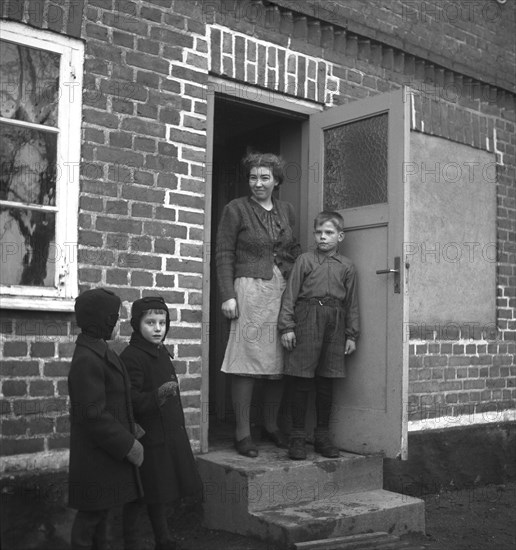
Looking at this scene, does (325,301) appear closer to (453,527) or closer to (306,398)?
(306,398)

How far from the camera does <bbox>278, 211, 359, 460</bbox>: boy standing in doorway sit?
17.0 ft

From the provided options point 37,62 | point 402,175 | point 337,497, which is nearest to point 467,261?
point 402,175

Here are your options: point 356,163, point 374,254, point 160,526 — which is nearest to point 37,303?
point 160,526

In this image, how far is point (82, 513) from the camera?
371 centimetres

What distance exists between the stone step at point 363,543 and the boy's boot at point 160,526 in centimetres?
68

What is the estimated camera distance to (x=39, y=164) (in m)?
4.57

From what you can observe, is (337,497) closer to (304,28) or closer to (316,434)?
(316,434)

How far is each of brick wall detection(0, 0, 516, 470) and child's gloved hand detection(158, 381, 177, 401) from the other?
0.74 meters

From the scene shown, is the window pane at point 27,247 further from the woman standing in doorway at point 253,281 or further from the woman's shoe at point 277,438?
the woman's shoe at point 277,438

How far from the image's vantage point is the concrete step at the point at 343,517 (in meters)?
4.41

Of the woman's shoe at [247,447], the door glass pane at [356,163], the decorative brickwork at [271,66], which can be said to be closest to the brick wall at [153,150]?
the decorative brickwork at [271,66]

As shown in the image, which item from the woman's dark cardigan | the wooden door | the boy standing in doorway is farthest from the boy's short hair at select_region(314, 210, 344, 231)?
the woman's dark cardigan

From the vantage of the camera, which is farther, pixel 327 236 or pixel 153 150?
pixel 327 236

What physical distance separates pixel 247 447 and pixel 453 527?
143 centimetres
